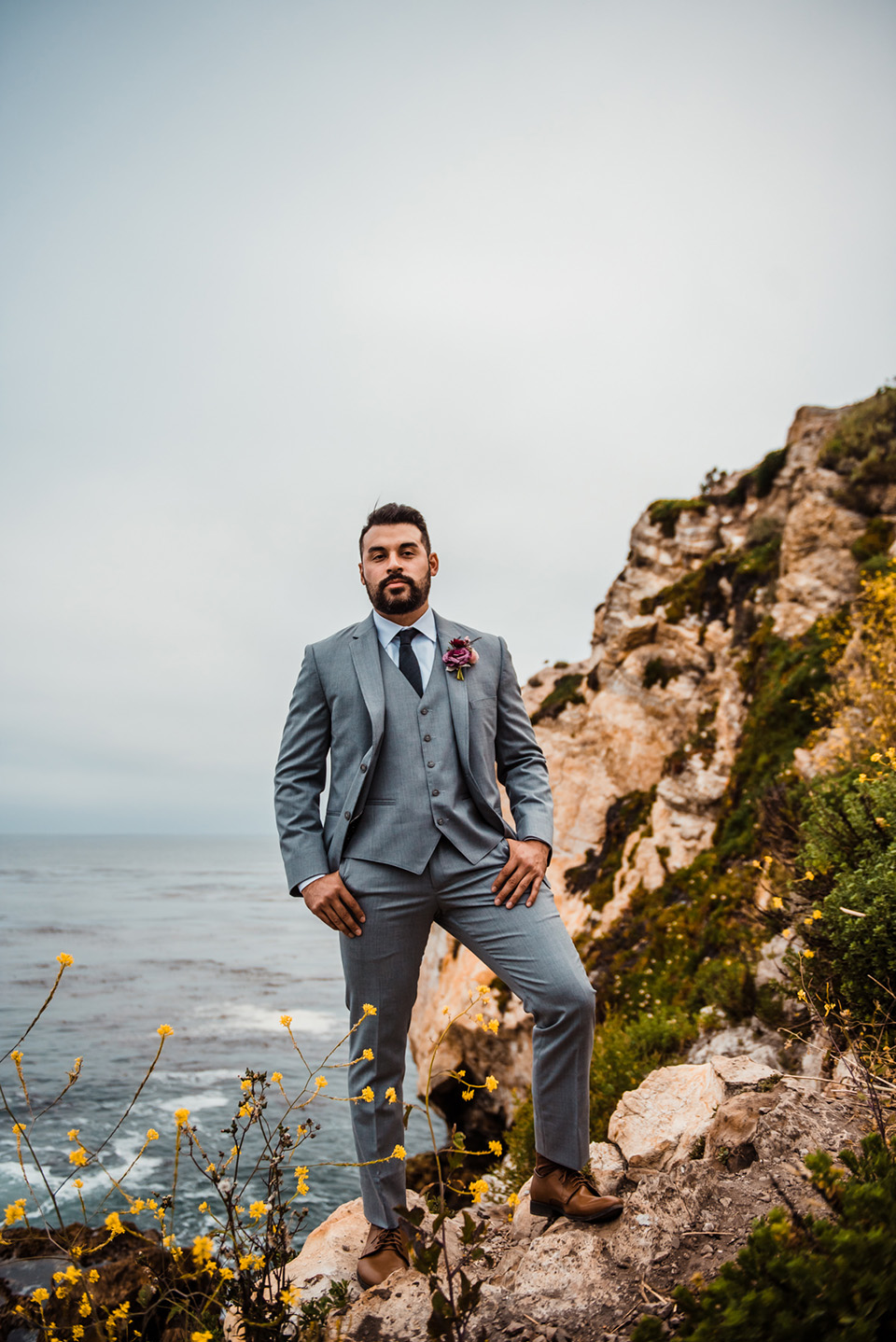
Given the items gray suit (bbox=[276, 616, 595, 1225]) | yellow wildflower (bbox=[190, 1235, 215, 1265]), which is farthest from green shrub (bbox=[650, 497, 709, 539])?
yellow wildflower (bbox=[190, 1235, 215, 1265])

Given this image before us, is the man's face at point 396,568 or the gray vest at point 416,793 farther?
the man's face at point 396,568

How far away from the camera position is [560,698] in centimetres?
1986

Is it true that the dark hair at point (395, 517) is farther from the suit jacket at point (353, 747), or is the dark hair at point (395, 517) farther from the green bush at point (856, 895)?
the green bush at point (856, 895)

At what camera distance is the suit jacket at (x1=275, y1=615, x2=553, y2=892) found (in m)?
3.19

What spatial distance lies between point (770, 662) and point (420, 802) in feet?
39.7

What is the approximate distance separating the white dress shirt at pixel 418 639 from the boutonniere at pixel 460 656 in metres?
0.09

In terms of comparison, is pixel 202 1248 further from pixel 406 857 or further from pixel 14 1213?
pixel 406 857

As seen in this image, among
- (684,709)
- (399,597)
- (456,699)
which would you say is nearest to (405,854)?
(456,699)

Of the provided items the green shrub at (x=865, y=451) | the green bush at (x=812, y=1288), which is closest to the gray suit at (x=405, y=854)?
the green bush at (x=812, y=1288)

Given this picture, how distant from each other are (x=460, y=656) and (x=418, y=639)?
24 cm

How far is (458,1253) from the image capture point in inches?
121

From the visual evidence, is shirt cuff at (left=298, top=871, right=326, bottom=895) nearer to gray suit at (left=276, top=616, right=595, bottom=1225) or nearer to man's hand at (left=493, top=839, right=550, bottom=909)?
gray suit at (left=276, top=616, right=595, bottom=1225)

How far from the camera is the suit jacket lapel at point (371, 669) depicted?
127 inches

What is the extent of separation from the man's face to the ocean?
6.50 feet
